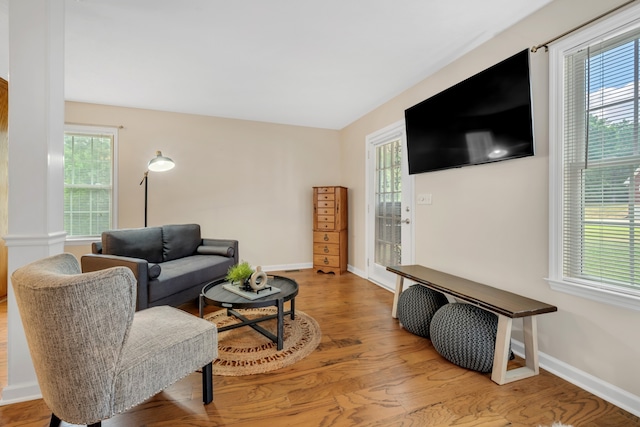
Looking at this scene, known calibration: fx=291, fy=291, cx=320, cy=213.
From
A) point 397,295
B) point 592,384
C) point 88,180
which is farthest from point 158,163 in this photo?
point 592,384

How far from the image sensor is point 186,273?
9.46ft

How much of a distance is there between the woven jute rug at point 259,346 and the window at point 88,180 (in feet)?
8.02

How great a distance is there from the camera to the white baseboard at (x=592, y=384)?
1576mm

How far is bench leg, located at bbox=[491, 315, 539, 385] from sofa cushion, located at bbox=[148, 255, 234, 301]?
264 cm

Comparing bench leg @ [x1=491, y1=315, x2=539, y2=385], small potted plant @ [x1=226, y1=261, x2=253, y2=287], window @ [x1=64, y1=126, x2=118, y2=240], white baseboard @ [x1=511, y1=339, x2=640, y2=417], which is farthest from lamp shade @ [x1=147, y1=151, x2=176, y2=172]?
white baseboard @ [x1=511, y1=339, x2=640, y2=417]

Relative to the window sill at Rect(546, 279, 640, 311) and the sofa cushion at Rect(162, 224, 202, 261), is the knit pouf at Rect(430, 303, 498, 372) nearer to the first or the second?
the window sill at Rect(546, 279, 640, 311)

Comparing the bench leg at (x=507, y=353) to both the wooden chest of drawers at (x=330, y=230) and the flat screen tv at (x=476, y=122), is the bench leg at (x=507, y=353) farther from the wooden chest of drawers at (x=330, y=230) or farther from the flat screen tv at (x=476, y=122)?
the wooden chest of drawers at (x=330, y=230)

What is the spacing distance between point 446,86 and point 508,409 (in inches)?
103

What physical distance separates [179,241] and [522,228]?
3.51 meters

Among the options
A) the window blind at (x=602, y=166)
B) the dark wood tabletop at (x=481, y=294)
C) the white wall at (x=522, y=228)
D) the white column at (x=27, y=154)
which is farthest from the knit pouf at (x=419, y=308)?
the white column at (x=27, y=154)

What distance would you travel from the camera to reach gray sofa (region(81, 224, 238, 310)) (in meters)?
2.51

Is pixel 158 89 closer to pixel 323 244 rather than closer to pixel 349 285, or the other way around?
pixel 323 244

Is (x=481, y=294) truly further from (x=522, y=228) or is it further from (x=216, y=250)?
(x=216, y=250)

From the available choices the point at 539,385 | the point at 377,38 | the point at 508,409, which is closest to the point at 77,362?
the point at 508,409
